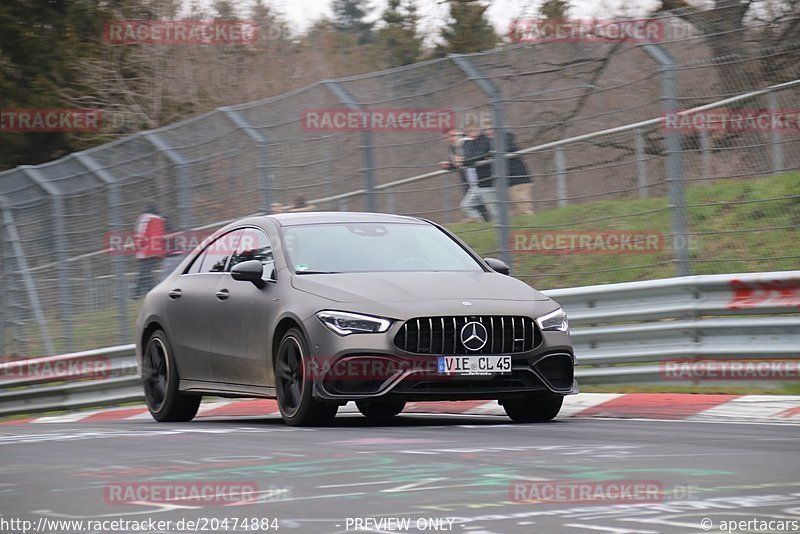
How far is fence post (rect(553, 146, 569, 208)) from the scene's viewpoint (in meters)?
12.4

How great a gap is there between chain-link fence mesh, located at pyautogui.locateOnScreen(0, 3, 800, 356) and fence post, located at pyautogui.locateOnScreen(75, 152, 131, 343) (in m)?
0.04

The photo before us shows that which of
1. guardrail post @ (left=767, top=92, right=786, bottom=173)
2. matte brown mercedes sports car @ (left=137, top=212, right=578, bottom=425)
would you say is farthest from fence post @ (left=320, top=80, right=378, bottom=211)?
guardrail post @ (left=767, top=92, right=786, bottom=173)

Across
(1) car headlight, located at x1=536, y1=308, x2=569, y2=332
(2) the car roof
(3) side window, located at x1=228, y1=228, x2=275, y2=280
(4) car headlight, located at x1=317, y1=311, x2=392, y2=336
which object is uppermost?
(2) the car roof

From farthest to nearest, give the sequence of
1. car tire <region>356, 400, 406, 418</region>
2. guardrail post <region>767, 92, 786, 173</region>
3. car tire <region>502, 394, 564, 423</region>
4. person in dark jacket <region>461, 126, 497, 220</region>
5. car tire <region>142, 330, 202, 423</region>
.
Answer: person in dark jacket <region>461, 126, 497, 220</region> < car tire <region>142, 330, 202, 423</region> < car tire <region>356, 400, 406, 418</region> < guardrail post <region>767, 92, 786, 173</region> < car tire <region>502, 394, 564, 423</region>

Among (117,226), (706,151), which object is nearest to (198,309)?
(706,151)

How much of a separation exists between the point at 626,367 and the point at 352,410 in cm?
224

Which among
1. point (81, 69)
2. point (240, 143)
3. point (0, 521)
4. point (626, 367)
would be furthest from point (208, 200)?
point (81, 69)

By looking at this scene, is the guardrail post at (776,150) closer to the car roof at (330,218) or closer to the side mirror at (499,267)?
the side mirror at (499,267)

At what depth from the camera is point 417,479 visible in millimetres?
6395

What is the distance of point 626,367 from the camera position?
39.2 ft

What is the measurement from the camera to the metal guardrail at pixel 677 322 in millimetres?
10938

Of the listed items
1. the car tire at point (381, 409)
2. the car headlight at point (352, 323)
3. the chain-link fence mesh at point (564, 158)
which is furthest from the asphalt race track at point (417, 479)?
Result: the chain-link fence mesh at point (564, 158)

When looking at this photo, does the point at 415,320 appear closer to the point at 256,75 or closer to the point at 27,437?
the point at 27,437

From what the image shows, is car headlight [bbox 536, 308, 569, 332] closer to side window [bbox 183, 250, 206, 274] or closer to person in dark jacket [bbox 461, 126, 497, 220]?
side window [bbox 183, 250, 206, 274]
